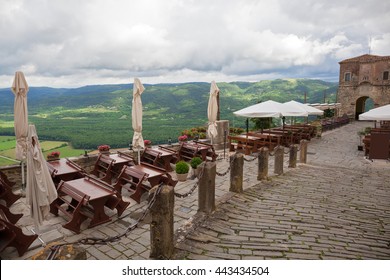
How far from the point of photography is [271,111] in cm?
1163

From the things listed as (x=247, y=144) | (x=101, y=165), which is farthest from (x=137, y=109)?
(x=247, y=144)

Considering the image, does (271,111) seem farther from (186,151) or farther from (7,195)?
(7,195)

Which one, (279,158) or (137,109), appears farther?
(279,158)

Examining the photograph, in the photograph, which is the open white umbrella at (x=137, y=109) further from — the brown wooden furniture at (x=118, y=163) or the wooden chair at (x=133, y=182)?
the wooden chair at (x=133, y=182)

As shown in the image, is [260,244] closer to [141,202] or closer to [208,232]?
[208,232]

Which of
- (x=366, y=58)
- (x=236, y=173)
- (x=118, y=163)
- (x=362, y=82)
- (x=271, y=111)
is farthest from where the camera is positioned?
(x=366, y=58)

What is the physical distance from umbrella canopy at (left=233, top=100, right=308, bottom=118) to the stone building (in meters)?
28.3

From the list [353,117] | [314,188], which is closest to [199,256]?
[314,188]

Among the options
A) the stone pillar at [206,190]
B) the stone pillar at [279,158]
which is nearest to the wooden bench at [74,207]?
the stone pillar at [206,190]

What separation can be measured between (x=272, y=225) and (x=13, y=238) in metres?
4.40

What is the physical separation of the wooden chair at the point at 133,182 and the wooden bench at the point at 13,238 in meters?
2.43

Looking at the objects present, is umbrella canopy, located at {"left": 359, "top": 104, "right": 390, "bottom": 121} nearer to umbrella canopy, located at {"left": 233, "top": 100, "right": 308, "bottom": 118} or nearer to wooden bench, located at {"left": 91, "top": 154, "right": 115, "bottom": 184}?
umbrella canopy, located at {"left": 233, "top": 100, "right": 308, "bottom": 118}

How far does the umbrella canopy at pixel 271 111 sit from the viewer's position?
11500 millimetres

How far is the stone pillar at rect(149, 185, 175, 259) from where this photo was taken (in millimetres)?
3688
